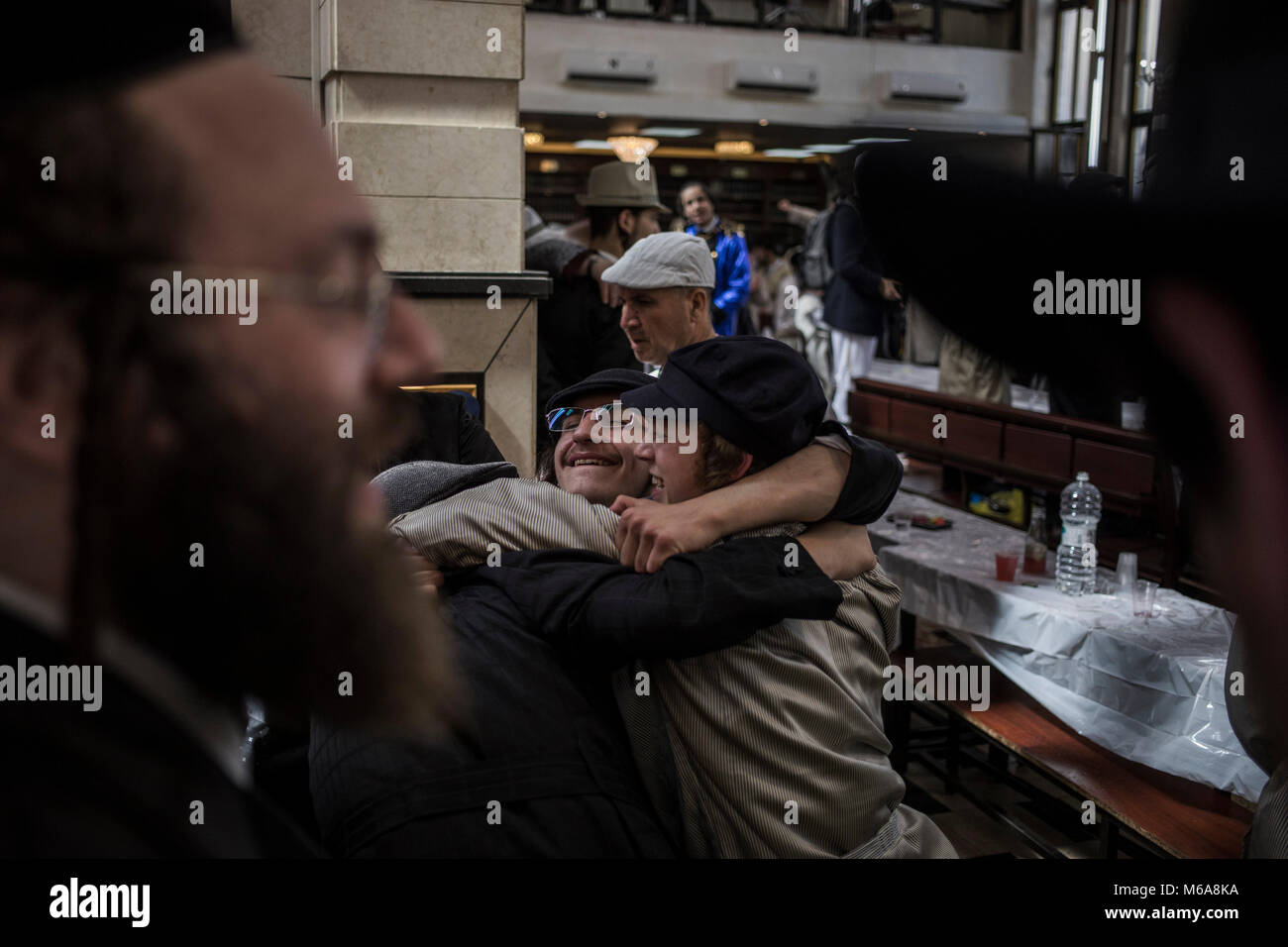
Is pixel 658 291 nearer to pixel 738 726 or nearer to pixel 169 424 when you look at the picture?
pixel 738 726

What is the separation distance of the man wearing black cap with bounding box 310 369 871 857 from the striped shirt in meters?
0.01

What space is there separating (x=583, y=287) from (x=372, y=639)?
1703mm

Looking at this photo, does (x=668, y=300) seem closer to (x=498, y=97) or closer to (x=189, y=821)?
(x=498, y=97)

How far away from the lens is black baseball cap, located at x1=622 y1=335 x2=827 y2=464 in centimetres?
142

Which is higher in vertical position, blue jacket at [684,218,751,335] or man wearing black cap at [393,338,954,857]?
blue jacket at [684,218,751,335]

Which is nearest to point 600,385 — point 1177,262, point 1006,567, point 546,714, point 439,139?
point 439,139

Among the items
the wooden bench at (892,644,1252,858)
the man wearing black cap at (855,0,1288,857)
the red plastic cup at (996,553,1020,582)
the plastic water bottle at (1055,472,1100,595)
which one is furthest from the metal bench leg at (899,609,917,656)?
the man wearing black cap at (855,0,1288,857)

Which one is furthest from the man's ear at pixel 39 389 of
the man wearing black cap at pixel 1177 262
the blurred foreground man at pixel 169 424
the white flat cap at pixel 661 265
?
the white flat cap at pixel 661 265

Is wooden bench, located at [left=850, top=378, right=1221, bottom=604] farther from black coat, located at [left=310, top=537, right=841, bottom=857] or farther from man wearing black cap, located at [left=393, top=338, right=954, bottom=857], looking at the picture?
black coat, located at [left=310, top=537, right=841, bottom=857]

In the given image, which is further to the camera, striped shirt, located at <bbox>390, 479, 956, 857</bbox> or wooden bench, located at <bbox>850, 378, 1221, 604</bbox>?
wooden bench, located at <bbox>850, 378, 1221, 604</bbox>

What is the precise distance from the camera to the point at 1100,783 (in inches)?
91.4

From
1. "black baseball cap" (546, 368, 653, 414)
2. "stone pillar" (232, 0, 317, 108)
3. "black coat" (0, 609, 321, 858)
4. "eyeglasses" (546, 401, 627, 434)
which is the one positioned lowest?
"black coat" (0, 609, 321, 858)

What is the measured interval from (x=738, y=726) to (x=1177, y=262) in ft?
2.60
